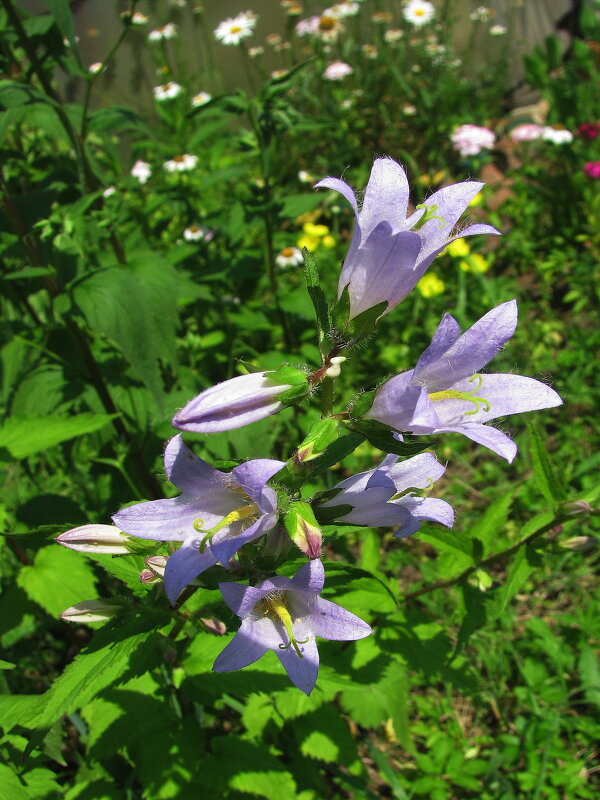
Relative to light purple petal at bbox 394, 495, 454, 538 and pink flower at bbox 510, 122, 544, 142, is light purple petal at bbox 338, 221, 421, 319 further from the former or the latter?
pink flower at bbox 510, 122, 544, 142

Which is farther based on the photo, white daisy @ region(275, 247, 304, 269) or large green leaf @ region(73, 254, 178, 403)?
white daisy @ region(275, 247, 304, 269)

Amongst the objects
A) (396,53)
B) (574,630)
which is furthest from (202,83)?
(574,630)

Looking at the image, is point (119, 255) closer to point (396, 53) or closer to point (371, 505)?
point (371, 505)

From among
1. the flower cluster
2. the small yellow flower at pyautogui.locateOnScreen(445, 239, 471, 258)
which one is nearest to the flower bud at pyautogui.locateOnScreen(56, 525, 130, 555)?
the flower cluster

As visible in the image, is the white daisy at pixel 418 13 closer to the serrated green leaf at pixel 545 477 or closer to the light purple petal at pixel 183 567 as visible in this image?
the serrated green leaf at pixel 545 477

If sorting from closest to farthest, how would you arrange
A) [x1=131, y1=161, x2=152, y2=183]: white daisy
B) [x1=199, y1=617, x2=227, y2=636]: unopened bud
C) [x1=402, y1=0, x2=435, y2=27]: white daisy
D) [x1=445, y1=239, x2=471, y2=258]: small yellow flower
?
[x1=199, y1=617, x2=227, y2=636]: unopened bud
[x1=445, y1=239, x2=471, y2=258]: small yellow flower
[x1=131, y1=161, x2=152, y2=183]: white daisy
[x1=402, y1=0, x2=435, y2=27]: white daisy

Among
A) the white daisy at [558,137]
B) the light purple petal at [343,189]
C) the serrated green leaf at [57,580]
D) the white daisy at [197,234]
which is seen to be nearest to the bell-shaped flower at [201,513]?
the light purple petal at [343,189]

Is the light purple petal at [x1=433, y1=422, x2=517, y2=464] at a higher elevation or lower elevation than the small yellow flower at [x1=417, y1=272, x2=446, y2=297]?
higher
